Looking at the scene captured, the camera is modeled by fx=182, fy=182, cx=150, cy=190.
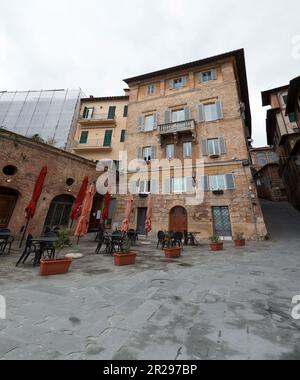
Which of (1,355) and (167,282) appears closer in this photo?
(1,355)

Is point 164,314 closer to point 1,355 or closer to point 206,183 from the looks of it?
point 1,355

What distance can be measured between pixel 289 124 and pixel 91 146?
899 inches

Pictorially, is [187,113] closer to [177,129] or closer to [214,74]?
[177,129]

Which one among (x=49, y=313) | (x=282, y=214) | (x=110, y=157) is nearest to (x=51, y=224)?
(x=110, y=157)

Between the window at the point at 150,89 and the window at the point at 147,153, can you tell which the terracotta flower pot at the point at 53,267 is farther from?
the window at the point at 150,89

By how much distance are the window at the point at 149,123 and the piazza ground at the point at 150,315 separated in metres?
15.3

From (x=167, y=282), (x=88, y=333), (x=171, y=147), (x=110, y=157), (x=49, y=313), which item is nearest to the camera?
(x=88, y=333)

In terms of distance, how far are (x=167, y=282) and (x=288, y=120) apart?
25036 millimetres

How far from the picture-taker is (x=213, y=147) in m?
15.4

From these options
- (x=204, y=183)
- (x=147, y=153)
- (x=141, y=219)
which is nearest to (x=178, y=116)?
(x=147, y=153)

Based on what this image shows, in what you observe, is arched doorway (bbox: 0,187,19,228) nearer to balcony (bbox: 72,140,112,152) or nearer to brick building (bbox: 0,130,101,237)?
brick building (bbox: 0,130,101,237)

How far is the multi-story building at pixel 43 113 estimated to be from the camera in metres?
21.4

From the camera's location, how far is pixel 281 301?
3.36 meters

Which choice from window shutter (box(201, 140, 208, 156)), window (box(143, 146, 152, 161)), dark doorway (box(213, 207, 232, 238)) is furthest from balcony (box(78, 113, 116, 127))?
dark doorway (box(213, 207, 232, 238))
